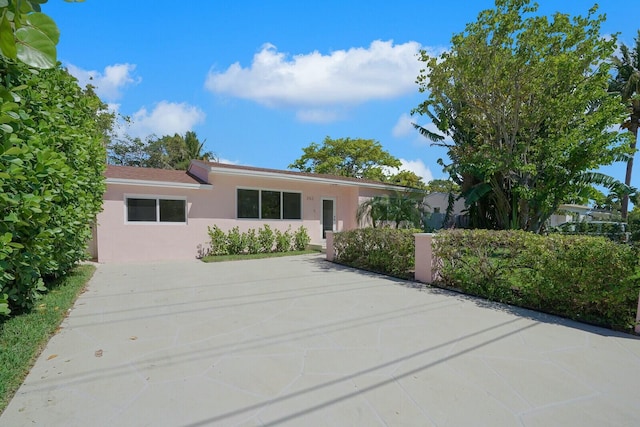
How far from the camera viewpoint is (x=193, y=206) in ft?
40.7

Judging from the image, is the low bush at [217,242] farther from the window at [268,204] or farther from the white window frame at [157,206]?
the window at [268,204]

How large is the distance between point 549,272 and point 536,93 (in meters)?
7.24

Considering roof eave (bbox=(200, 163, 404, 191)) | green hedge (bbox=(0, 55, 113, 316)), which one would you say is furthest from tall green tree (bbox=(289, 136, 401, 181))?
green hedge (bbox=(0, 55, 113, 316))

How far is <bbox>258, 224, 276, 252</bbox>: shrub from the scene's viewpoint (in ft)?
44.0

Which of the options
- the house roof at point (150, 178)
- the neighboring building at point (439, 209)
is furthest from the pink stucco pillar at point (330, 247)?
the neighboring building at point (439, 209)

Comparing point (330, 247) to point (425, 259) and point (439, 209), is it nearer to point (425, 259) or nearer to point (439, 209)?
point (425, 259)

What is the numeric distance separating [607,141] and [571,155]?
913mm

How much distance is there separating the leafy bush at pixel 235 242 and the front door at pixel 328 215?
4.41 m

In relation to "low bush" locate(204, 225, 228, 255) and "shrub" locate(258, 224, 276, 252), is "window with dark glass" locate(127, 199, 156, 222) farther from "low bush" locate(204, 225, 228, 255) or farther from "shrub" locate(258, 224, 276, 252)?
"shrub" locate(258, 224, 276, 252)

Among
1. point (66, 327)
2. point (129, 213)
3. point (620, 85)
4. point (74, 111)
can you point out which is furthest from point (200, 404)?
point (620, 85)

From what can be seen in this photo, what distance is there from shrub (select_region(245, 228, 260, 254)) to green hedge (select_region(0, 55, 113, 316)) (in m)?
5.86

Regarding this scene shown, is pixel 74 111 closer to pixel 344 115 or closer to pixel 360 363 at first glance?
pixel 360 363

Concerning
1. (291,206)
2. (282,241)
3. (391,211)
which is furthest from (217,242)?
(391,211)

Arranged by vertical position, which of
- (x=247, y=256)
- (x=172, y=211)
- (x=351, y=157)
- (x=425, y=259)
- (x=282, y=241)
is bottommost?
(x=247, y=256)
